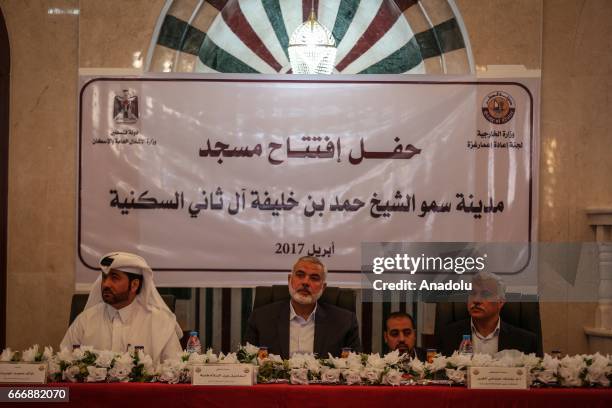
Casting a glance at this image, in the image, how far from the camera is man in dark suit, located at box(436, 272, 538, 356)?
164 inches

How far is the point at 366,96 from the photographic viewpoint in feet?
16.3

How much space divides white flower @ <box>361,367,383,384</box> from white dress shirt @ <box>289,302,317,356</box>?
1.16 metres

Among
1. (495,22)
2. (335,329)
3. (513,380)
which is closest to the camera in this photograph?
(513,380)

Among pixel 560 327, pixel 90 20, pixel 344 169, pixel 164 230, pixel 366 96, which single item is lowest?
pixel 560 327

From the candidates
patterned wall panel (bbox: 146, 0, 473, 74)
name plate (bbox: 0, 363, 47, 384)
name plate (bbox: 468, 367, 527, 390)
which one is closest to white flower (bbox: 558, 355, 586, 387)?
name plate (bbox: 468, 367, 527, 390)

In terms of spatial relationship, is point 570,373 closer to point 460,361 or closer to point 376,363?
point 460,361

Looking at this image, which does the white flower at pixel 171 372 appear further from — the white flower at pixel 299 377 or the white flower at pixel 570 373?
the white flower at pixel 570 373

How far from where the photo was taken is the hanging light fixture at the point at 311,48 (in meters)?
5.05

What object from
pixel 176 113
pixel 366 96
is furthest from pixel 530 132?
pixel 176 113

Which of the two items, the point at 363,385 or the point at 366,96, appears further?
the point at 366,96

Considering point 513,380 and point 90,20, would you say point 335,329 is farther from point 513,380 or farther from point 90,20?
point 90,20

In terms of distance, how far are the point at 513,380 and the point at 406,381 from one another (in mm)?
361

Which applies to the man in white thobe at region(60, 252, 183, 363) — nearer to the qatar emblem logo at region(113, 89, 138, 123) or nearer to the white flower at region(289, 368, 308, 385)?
the white flower at region(289, 368, 308, 385)

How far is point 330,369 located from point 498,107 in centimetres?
235
